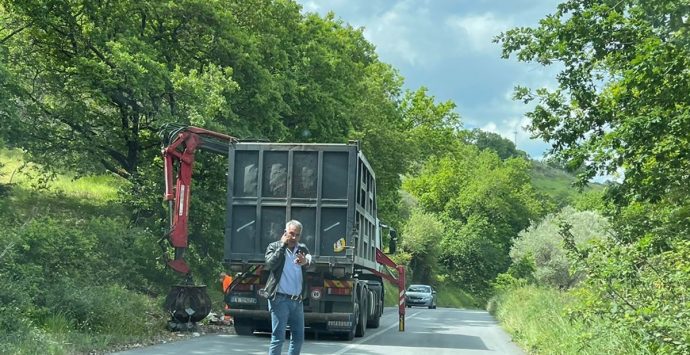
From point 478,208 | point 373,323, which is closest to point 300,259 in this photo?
point 373,323

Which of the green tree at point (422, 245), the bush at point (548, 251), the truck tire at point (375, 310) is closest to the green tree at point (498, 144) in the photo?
the green tree at point (422, 245)

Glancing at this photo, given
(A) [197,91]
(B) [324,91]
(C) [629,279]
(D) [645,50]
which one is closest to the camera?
(C) [629,279]

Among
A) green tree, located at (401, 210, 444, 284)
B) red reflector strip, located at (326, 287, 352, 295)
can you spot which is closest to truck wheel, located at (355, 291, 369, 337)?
red reflector strip, located at (326, 287, 352, 295)

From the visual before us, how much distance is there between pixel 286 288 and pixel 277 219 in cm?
608

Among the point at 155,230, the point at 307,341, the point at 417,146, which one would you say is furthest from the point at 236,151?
the point at 417,146

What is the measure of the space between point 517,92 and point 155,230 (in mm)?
10206

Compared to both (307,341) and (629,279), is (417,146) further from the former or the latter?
(629,279)

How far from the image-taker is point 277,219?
46.3 feet

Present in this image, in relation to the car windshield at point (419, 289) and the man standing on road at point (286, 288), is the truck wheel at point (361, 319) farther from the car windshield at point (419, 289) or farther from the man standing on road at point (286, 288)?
the car windshield at point (419, 289)

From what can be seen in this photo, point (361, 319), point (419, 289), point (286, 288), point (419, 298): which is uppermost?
point (286, 288)

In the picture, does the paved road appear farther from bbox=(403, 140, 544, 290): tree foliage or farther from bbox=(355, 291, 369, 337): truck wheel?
bbox=(403, 140, 544, 290): tree foliage

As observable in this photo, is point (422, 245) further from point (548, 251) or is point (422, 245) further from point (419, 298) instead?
point (419, 298)

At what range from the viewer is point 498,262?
75188 millimetres

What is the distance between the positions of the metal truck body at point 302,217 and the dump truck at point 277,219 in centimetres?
2
